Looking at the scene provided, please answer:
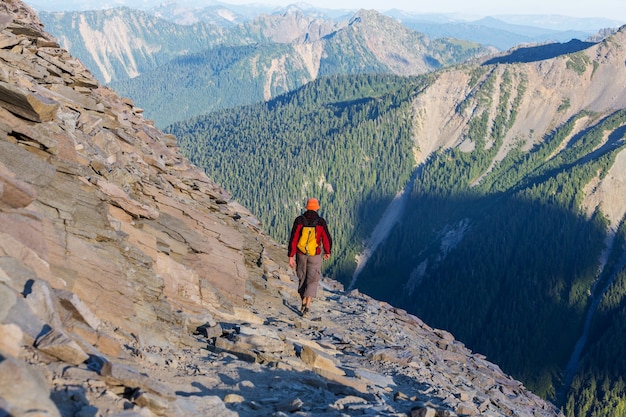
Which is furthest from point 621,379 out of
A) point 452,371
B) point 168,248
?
point 168,248

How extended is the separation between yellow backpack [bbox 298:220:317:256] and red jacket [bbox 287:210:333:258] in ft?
0.46

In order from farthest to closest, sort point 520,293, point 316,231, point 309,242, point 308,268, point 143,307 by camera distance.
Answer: point 520,293 → point 308,268 → point 309,242 → point 316,231 → point 143,307

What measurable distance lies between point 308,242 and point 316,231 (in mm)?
552

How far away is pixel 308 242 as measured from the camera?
26.3 m

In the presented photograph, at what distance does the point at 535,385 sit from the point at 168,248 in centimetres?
13401

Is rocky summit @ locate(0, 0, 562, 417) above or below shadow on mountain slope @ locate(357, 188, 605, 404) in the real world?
above

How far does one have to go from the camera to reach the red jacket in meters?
25.9

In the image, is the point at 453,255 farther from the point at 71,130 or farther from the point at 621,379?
the point at 71,130

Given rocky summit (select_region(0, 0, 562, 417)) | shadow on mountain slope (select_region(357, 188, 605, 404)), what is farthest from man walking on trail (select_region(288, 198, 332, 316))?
shadow on mountain slope (select_region(357, 188, 605, 404))

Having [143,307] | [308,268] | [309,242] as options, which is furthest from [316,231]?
[143,307]

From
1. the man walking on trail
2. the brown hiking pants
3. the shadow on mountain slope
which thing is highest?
the man walking on trail

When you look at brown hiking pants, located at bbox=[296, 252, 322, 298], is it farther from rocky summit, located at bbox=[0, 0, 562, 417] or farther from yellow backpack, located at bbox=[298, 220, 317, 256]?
rocky summit, located at bbox=[0, 0, 562, 417]

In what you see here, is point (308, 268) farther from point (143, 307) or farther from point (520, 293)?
point (520, 293)

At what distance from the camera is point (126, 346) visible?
16.5m
